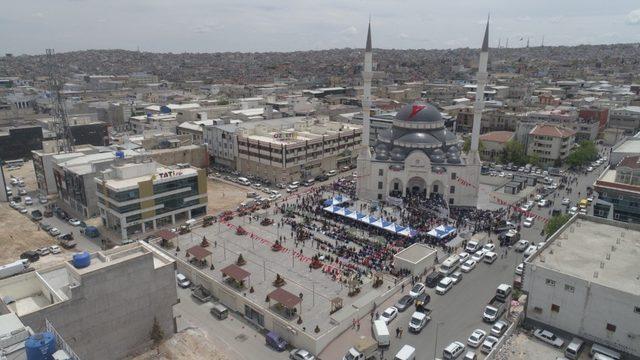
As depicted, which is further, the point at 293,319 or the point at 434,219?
the point at 434,219

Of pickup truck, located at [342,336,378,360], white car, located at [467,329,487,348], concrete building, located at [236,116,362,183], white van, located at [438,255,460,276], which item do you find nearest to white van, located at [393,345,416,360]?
pickup truck, located at [342,336,378,360]

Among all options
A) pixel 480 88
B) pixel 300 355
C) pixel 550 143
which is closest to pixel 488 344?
pixel 300 355

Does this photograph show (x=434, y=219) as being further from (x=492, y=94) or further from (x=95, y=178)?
(x=492, y=94)

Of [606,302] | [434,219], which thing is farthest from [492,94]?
[606,302]

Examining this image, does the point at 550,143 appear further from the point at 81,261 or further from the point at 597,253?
the point at 81,261

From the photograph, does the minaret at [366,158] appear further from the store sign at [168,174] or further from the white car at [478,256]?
the store sign at [168,174]

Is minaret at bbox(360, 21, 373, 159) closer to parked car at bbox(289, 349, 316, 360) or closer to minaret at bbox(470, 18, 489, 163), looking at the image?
minaret at bbox(470, 18, 489, 163)
